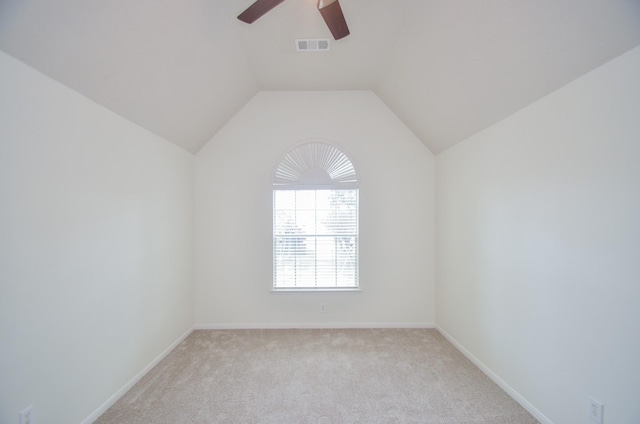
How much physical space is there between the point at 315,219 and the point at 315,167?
0.70 m

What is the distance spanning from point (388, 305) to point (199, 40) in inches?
137

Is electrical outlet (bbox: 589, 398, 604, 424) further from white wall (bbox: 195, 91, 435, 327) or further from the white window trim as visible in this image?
the white window trim

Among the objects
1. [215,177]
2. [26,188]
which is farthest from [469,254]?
[26,188]

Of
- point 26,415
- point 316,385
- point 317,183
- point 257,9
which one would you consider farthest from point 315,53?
point 26,415

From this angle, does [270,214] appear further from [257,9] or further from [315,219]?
[257,9]

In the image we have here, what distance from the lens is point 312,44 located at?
2.46 metres

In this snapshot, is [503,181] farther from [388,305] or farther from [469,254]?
[388,305]

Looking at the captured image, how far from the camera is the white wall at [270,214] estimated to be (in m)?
3.36

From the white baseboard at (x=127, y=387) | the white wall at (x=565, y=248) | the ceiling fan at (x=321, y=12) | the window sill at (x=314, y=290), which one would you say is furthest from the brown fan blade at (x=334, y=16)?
the white baseboard at (x=127, y=387)

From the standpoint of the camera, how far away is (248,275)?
3.37 meters

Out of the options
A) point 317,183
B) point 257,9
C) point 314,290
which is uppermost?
point 257,9

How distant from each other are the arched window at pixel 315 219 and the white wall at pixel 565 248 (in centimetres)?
145

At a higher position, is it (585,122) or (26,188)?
(585,122)

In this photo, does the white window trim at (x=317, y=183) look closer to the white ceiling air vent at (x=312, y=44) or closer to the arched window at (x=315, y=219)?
the arched window at (x=315, y=219)
